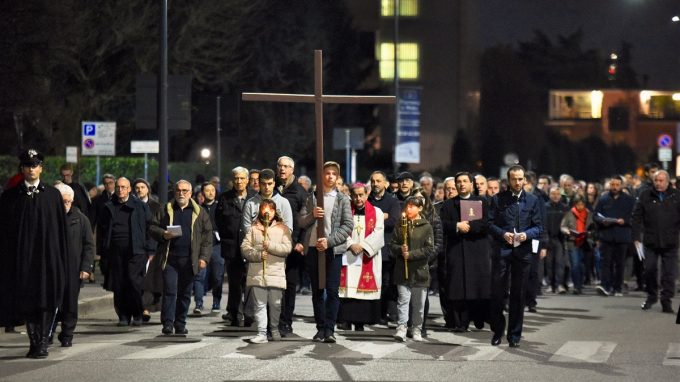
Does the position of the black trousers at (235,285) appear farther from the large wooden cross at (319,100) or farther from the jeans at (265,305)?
the large wooden cross at (319,100)

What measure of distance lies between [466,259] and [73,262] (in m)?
4.88

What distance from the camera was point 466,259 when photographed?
17.8 m

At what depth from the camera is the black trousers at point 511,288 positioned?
15797 mm

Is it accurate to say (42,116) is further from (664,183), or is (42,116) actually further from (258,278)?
(258,278)

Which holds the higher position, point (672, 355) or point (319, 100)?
point (319, 100)

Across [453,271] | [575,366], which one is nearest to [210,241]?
[453,271]

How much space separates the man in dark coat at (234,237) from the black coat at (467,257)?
8.15ft

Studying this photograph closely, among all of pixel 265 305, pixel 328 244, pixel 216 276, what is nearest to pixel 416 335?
pixel 328 244

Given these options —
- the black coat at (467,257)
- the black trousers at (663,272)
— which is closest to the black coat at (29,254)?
the black coat at (467,257)

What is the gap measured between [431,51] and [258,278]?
4792 cm

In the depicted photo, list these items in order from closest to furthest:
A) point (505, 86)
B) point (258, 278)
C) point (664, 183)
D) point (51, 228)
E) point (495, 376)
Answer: point (495, 376) < point (51, 228) < point (258, 278) < point (664, 183) < point (505, 86)

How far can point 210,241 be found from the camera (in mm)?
17422

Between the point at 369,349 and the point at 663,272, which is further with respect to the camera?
the point at 663,272

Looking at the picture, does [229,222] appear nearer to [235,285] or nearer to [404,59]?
[235,285]
